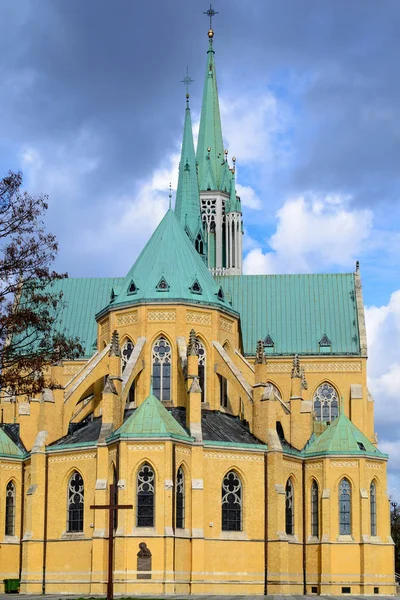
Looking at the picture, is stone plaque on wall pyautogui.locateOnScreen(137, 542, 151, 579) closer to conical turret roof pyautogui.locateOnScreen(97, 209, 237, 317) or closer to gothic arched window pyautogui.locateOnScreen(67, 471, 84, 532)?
gothic arched window pyautogui.locateOnScreen(67, 471, 84, 532)

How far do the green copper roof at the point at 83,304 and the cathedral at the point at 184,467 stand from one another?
7636mm

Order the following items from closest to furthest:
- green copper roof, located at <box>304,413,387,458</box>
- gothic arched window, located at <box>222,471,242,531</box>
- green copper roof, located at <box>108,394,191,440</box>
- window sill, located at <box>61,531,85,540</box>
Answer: green copper roof, located at <box>108,394,191,440</box> → window sill, located at <box>61,531,85,540</box> → gothic arched window, located at <box>222,471,242,531</box> → green copper roof, located at <box>304,413,387,458</box>

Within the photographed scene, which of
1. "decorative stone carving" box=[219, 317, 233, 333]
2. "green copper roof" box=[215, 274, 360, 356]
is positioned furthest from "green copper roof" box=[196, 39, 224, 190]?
"decorative stone carving" box=[219, 317, 233, 333]

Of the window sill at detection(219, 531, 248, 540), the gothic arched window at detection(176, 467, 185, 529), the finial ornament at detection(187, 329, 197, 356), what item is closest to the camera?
the gothic arched window at detection(176, 467, 185, 529)

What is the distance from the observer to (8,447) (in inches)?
2576

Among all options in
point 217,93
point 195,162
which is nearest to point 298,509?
point 195,162

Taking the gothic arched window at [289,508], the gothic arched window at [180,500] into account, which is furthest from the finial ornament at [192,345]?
the gothic arched window at [289,508]

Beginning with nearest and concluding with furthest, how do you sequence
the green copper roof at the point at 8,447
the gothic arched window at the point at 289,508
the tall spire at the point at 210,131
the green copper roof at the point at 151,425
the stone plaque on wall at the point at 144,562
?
1. the stone plaque on wall at the point at 144,562
2. the green copper roof at the point at 151,425
3. the gothic arched window at the point at 289,508
4. the green copper roof at the point at 8,447
5. the tall spire at the point at 210,131

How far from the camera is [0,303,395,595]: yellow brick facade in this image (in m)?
55.3

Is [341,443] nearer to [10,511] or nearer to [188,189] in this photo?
[10,511]

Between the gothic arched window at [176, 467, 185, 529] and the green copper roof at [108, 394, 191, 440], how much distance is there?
2.03m

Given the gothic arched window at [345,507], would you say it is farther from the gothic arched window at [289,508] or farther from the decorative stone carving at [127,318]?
the decorative stone carving at [127,318]

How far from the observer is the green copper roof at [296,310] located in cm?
7700

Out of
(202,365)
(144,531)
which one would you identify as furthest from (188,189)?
(144,531)
